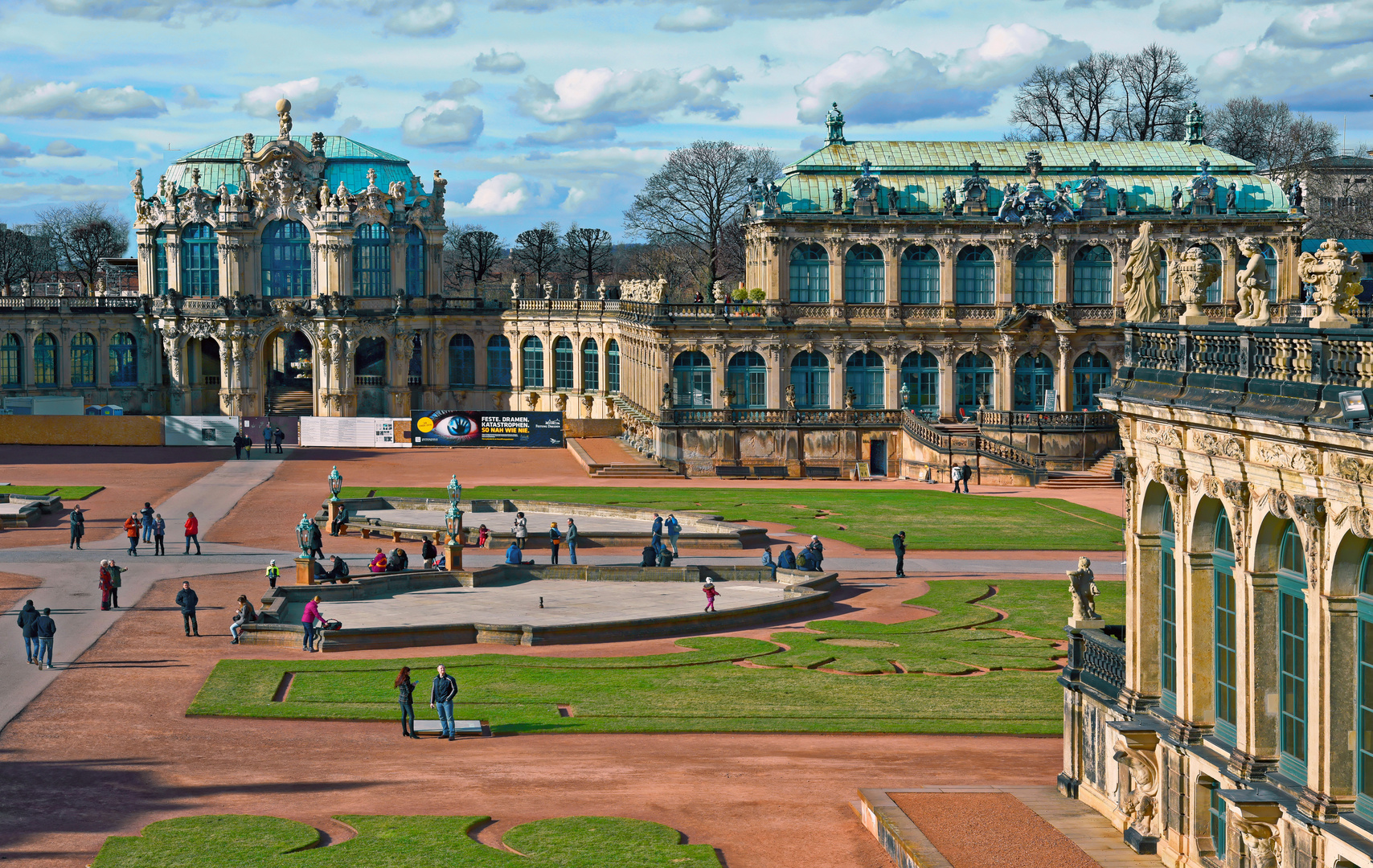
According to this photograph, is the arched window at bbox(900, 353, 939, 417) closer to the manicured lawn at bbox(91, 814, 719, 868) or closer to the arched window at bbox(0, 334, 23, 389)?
the arched window at bbox(0, 334, 23, 389)

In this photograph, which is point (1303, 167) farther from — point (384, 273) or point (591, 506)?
point (591, 506)

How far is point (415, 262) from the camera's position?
396 feet

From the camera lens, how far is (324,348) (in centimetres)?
11500

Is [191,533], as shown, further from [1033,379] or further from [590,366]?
[590,366]

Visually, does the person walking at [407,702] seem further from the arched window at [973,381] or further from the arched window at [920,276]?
the arched window at [973,381]

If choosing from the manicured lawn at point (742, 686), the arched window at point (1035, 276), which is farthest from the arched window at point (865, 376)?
the manicured lawn at point (742, 686)

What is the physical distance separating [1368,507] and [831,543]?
45362 mm

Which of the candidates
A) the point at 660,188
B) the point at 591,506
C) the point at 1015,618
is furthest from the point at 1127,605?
the point at 660,188

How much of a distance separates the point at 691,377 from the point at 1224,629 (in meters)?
72.0

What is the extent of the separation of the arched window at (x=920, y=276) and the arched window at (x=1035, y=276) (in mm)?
4728

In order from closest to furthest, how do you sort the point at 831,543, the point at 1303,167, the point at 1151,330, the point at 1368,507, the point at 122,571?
the point at 1368,507
the point at 1151,330
the point at 122,571
the point at 831,543
the point at 1303,167

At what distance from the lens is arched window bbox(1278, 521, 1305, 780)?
890 inches

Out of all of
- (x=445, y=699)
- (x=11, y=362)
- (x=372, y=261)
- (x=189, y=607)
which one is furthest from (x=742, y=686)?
(x=11, y=362)

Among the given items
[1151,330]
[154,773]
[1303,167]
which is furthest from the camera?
[1303,167]
